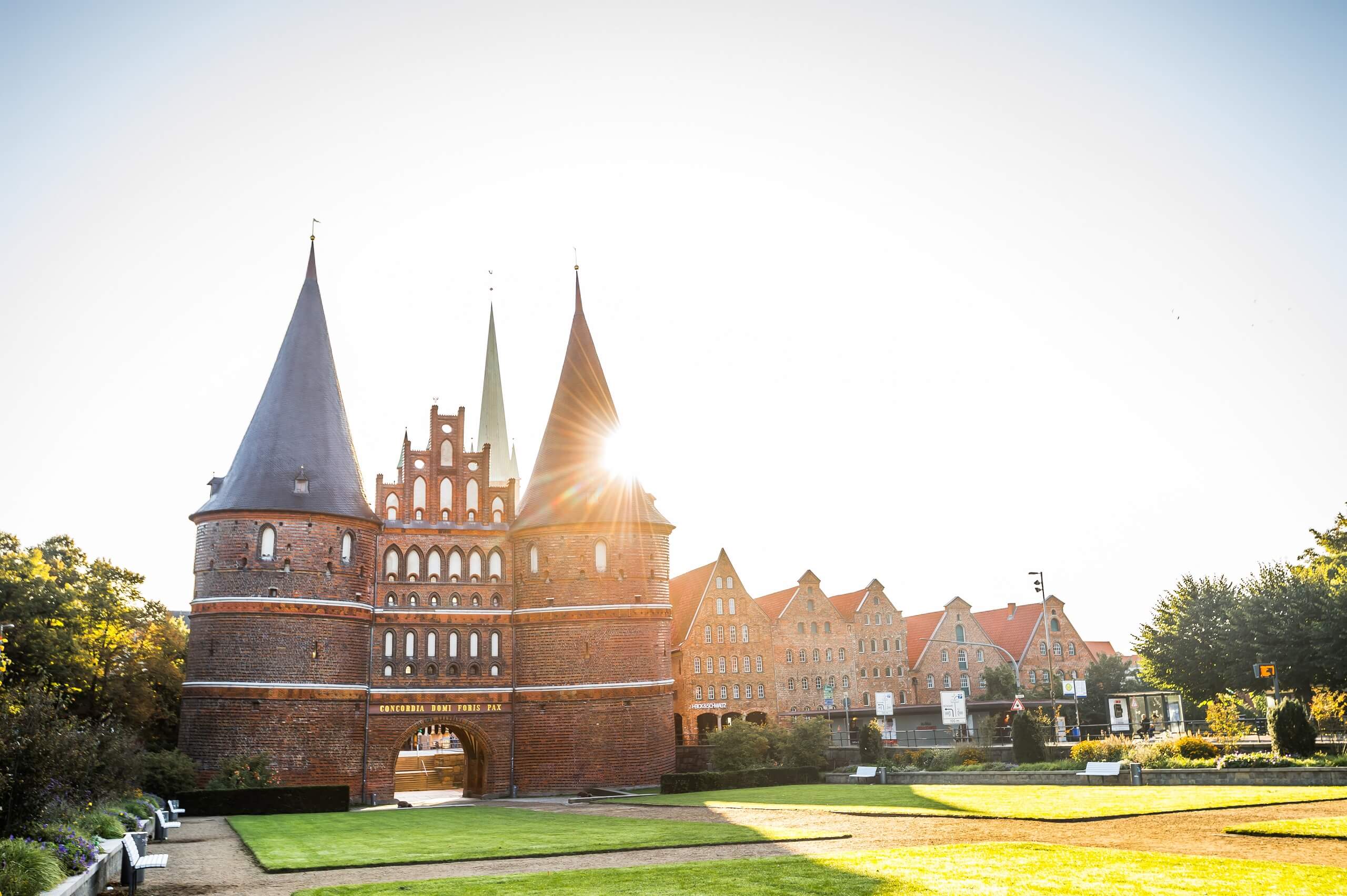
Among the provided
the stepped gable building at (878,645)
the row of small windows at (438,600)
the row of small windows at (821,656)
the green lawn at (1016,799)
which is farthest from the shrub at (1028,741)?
the stepped gable building at (878,645)

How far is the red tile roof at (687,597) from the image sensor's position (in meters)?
64.1

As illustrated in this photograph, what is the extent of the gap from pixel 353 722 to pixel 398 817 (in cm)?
1000

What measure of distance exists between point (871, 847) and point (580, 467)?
30.3 metres

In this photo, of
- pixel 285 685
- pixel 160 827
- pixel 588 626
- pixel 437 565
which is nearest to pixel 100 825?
pixel 160 827

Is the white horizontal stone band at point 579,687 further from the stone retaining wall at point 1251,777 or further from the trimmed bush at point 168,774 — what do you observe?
the stone retaining wall at point 1251,777

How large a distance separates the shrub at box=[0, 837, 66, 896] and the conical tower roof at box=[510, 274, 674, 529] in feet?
106

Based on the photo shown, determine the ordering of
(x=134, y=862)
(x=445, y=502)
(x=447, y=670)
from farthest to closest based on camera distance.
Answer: (x=445, y=502) < (x=447, y=670) < (x=134, y=862)

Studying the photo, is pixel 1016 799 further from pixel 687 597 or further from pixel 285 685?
pixel 687 597

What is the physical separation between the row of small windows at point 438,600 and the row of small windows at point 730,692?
20.6 m

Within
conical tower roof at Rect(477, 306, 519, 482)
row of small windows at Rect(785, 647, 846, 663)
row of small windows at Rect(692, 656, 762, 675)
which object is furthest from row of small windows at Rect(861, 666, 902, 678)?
conical tower roof at Rect(477, 306, 519, 482)

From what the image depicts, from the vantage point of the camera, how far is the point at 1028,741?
35.3 m

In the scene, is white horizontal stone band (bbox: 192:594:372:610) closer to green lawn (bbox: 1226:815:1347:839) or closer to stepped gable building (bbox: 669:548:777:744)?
stepped gable building (bbox: 669:548:777:744)

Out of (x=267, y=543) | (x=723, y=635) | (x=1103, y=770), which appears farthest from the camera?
(x=723, y=635)

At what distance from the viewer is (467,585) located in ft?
148
